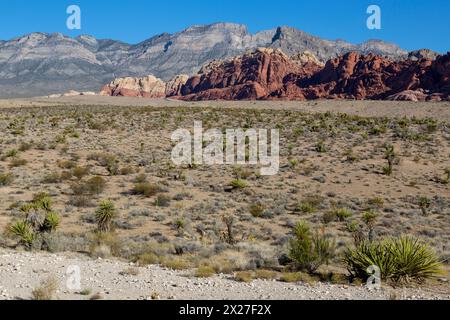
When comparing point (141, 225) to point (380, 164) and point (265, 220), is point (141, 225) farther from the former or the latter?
point (380, 164)

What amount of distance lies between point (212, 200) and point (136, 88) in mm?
151809

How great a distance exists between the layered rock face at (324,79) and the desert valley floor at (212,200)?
207 feet

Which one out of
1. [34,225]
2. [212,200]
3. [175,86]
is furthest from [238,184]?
[175,86]

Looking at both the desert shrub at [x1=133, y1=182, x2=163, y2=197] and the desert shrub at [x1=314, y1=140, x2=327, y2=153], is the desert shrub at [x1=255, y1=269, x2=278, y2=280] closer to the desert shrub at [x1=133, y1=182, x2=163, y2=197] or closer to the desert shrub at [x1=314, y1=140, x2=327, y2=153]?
the desert shrub at [x1=133, y1=182, x2=163, y2=197]

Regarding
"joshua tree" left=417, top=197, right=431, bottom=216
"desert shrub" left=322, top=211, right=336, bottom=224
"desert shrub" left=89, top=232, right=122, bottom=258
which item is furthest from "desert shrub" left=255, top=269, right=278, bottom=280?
"joshua tree" left=417, top=197, right=431, bottom=216

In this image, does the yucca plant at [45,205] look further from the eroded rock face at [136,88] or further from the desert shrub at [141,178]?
the eroded rock face at [136,88]

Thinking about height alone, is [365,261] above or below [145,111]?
below

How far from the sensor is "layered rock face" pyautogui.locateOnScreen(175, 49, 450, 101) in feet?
323

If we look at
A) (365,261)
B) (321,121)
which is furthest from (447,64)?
(365,261)

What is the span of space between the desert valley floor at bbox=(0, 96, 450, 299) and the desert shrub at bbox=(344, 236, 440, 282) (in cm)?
28

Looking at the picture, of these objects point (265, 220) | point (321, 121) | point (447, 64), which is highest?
point (447, 64)

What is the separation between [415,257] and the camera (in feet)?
28.7

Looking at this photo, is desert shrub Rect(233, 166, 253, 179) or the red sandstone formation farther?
the red sandstone formation
